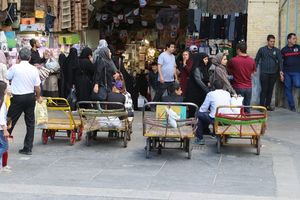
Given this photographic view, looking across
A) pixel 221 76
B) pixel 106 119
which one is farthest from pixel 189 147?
pixel 221 76

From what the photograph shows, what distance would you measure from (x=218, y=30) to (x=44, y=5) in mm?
4692

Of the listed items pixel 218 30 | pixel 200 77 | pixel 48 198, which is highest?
pixel 218 30

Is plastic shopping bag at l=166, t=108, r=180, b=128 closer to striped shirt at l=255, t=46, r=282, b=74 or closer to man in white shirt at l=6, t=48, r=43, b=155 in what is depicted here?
man in white shirt at l=6, t=48, r=43, b=155

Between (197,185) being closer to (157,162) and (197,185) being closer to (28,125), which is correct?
(157,162)

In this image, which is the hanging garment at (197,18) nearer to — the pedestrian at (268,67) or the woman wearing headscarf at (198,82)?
the pedestrian at (268,67)

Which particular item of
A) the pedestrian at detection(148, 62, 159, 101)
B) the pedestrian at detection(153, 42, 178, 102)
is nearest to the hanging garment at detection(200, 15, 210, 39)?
the pedestrian at detection(148, 62, 159, 101)

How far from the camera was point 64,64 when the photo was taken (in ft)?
48.3

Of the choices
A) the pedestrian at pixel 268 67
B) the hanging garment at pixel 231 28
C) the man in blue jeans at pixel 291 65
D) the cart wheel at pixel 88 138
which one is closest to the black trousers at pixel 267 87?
the pedestrian at pixel 268 67

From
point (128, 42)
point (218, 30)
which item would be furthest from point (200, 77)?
point (128, 42)

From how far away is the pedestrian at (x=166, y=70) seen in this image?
13.0 m

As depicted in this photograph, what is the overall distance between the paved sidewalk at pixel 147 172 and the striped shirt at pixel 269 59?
3794 millimetres

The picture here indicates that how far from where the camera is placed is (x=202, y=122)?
10.0 meters

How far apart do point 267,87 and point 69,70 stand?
488cm

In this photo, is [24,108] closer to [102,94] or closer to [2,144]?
[2,144]
